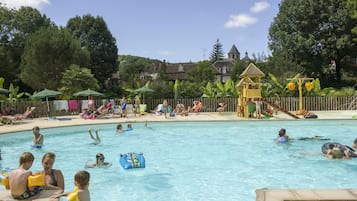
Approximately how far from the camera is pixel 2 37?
137 feet

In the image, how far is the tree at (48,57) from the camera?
33562 millimetres

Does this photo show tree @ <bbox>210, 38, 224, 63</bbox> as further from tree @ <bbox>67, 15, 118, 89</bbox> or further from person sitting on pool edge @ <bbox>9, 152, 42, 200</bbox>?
person sitting on pool edge @ <bbox>9, 152, 42, 200</bbox>

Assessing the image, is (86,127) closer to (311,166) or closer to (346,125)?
(311,166)

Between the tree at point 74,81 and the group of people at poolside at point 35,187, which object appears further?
the tree at point 74,81

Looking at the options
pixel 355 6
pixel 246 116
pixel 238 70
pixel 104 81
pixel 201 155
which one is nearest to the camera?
pixel 201 155

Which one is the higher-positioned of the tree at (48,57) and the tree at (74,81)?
the tree at (48,57)

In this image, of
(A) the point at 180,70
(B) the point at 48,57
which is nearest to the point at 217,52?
(A) the point at 180,70

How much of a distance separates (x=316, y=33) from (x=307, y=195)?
38.5 metres

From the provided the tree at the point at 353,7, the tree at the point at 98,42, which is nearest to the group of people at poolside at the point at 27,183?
the tree at the point at 353,7

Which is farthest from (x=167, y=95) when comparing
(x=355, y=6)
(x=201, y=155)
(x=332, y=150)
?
(x=355, y=6)

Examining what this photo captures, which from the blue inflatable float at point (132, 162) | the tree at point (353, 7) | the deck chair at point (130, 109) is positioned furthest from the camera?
the tree at point (353, 7)

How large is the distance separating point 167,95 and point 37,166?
61.1 ft

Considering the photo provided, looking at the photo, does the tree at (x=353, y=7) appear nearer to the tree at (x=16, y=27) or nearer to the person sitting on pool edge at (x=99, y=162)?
the person sitting on pool edge at (x=99, y=162)

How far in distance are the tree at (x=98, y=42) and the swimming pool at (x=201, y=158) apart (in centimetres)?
3028
